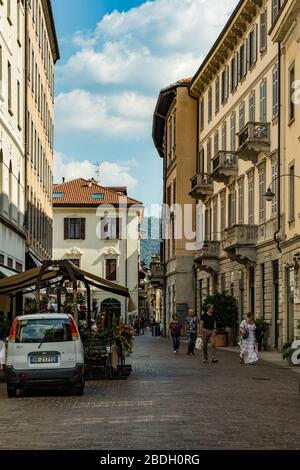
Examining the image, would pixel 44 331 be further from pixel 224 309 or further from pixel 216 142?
pixel 216 142

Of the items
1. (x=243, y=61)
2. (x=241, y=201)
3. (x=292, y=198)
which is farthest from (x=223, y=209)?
(x=292, y=198)

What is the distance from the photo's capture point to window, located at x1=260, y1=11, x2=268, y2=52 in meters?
41.2

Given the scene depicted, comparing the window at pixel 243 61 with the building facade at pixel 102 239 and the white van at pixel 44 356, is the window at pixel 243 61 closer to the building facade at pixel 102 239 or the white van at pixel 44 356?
the white van at pixel 44 356

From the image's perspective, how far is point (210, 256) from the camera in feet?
171

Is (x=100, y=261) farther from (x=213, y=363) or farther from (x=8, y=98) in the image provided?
(x=213, y=363)

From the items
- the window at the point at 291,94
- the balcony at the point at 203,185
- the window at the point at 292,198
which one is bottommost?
the window at the point at 292,198

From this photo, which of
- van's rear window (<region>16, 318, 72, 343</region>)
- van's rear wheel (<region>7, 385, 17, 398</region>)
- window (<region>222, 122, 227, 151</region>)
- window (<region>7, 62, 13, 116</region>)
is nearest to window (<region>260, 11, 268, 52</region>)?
window (<region>222, 122, 227, 151</region>)

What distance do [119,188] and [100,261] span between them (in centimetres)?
1406

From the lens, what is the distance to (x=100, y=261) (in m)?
92.0

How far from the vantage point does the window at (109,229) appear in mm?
91688

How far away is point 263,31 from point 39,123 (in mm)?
15380

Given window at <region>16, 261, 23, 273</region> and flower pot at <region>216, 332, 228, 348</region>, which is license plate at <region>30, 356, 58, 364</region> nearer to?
window at <region>16, 261, 23, 273</region>

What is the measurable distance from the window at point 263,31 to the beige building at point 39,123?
33.3ft

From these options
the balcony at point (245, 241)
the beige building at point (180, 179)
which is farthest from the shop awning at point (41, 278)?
the beige building at point (180, 179)
